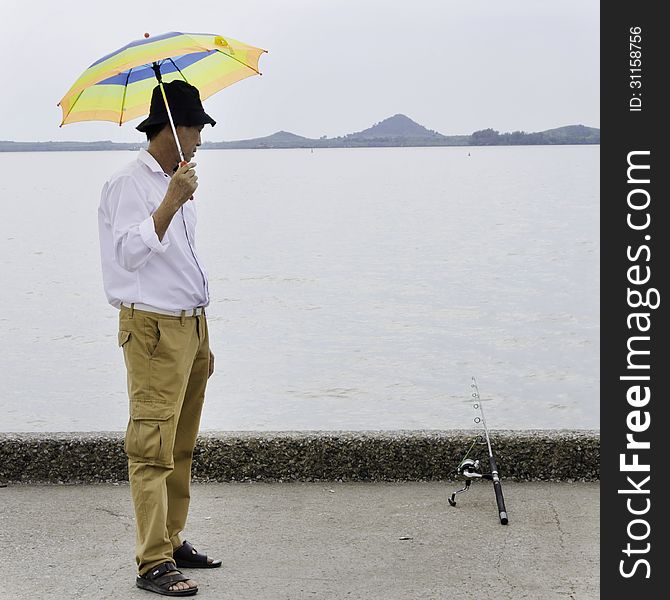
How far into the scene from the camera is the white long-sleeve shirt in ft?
13.4

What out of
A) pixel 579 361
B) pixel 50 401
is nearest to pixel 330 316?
pixel 579 361

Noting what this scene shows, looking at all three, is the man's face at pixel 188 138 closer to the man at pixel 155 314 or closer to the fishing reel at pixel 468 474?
the man at pixel 155 314

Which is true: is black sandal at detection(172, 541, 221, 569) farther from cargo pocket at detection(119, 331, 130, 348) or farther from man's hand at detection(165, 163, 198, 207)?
man's hand at detection(165, 163, 198, 207)

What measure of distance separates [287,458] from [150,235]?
69.2 inches

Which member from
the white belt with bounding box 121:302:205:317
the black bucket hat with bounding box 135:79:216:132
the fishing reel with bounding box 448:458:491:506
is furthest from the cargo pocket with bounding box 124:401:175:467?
the fishing reel with bounding box 448:458:491:506

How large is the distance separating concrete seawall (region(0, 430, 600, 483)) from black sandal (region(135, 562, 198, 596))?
1.22 m

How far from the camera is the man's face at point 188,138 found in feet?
13.8

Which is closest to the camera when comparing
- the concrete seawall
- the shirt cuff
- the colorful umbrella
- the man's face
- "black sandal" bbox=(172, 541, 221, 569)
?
the shirt cuff

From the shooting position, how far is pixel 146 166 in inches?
165

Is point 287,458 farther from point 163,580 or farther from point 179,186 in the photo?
point 179,186

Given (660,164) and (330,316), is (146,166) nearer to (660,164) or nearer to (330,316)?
(660,164)

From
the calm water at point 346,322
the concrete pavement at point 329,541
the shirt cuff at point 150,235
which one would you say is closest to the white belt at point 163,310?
the shirt cuff at point 150,235

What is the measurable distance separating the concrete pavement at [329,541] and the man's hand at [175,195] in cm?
132

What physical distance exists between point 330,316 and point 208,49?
50.8 feet
